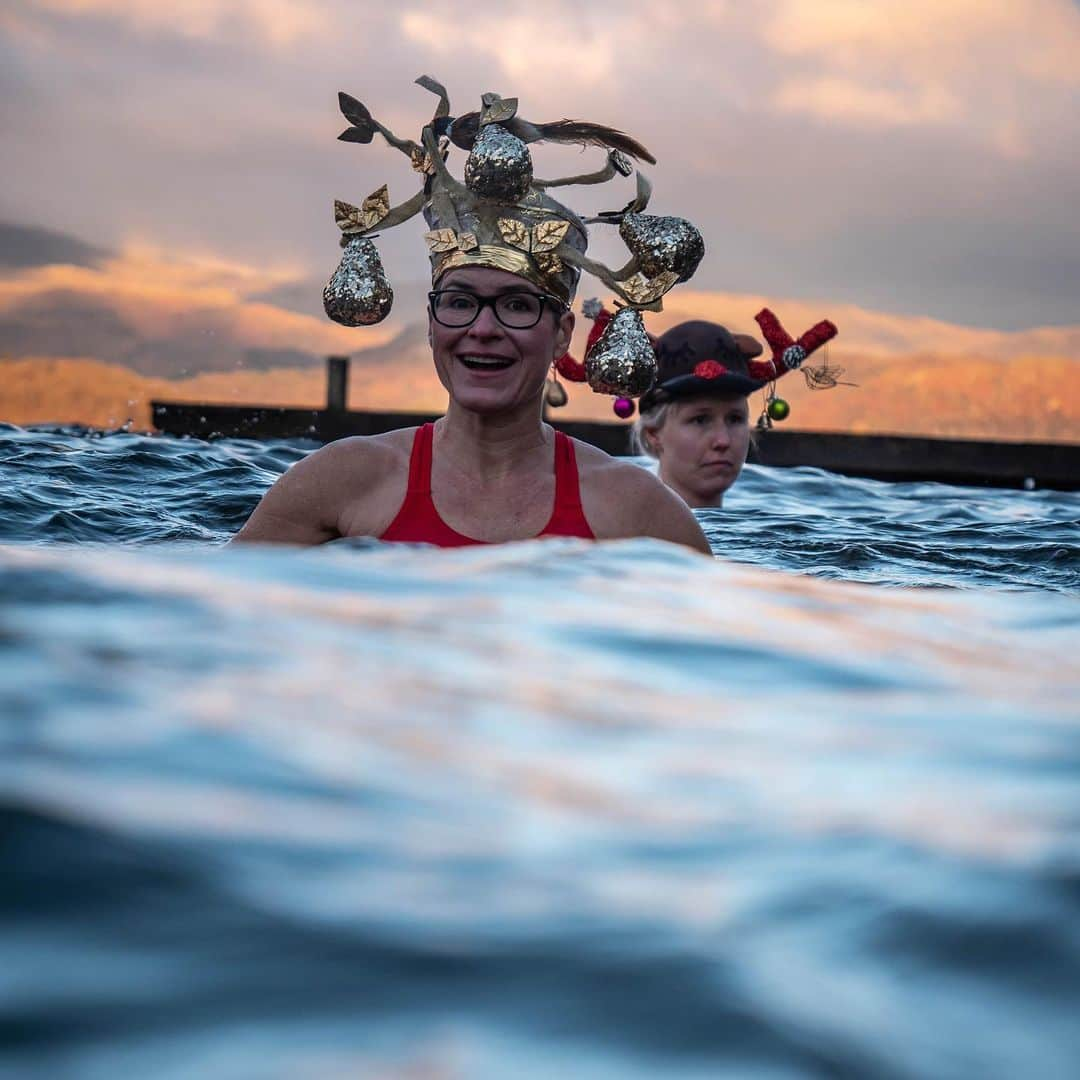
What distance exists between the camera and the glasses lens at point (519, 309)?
13.5 ft

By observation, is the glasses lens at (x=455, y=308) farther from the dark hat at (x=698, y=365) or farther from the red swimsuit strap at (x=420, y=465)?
the dark hat at (x=698, y=365)

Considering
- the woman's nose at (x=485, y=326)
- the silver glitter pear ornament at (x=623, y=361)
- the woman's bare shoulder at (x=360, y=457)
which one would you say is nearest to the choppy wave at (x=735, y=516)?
the silver glitter pear ornament at (x=623, y=361)

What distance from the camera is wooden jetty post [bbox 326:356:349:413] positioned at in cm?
1345

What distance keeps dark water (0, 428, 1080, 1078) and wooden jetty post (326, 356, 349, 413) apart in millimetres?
10790

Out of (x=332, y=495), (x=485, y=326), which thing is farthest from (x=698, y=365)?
(x=332, y=495)

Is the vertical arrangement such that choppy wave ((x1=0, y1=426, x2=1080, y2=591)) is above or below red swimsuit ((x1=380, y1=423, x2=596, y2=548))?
below

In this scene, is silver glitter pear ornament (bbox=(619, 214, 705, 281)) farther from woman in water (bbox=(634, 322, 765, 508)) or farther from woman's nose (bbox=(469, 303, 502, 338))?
woman in water (bbox=(634, 322, 765, 508))

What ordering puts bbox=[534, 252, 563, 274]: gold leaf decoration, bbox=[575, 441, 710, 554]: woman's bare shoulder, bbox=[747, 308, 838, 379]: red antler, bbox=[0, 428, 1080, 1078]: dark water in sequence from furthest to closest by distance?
1. bbox=[747, 308, 838, 379]: red antler
2. bbox=[534, 252, 563, 274]: gold leaf decoration
3. bbox=[575, 441, 710, 554]: woman's bare shoulder
4. bbox=[0, 428, 1080, 1078]: dark water

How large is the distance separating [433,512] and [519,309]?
637mm

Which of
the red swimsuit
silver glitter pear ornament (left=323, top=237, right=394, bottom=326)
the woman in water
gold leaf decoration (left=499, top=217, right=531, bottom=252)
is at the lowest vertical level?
the red swimsuit

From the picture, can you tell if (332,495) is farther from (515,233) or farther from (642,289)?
(642,289)

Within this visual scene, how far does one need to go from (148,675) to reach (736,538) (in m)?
4.96

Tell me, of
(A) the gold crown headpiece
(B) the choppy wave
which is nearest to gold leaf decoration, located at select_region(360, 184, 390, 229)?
(A) the gold crown headpiece

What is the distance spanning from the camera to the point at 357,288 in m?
4.68
